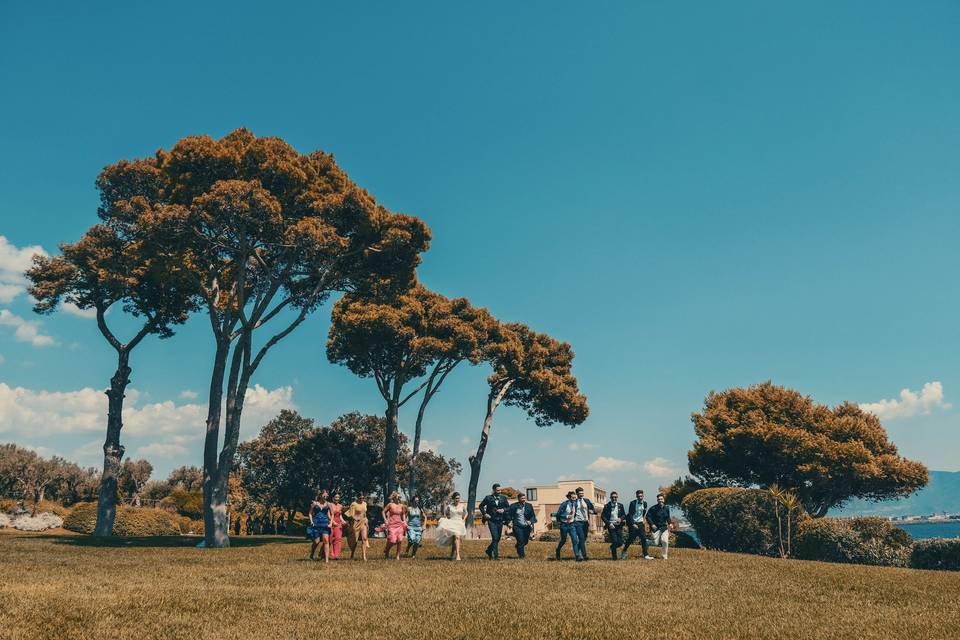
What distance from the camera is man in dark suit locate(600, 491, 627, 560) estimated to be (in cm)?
1977

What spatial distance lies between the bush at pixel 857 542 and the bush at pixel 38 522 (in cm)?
4335

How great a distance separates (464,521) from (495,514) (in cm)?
126

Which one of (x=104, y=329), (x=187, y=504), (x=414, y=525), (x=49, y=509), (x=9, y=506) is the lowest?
(x=187, y=504)

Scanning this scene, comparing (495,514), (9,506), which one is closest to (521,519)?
(495,514)

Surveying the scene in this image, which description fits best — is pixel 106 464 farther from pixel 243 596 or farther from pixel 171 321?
pixel 243 596

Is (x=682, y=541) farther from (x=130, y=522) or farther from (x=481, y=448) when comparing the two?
(x=130, y=522)

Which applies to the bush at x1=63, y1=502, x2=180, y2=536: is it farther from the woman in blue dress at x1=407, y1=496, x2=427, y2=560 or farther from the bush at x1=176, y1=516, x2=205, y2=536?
the woman in blue dress at x1=407, y1=496, x2=427, y2=560

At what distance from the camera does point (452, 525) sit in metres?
18.4

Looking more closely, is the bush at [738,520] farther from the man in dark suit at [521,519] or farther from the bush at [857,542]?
the man in dark suit at [521,519]

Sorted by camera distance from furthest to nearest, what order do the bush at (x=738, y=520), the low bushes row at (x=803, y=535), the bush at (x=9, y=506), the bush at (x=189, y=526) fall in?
the bush at (x=189, y=526), the bush at (x=9, y=506), the bush at (x=738, y=520), the low bushes row at (x=803, y=535)

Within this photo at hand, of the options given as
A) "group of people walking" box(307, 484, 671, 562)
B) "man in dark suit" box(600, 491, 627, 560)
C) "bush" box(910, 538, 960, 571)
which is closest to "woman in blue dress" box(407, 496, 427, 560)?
"group of people walking" box(307, 484, 671, 562)

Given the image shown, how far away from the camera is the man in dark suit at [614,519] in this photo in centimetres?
1977

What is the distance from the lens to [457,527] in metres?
18.4

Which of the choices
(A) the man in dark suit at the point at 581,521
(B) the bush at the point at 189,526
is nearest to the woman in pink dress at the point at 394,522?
(A) the man in dark suit at the point at 581,521
